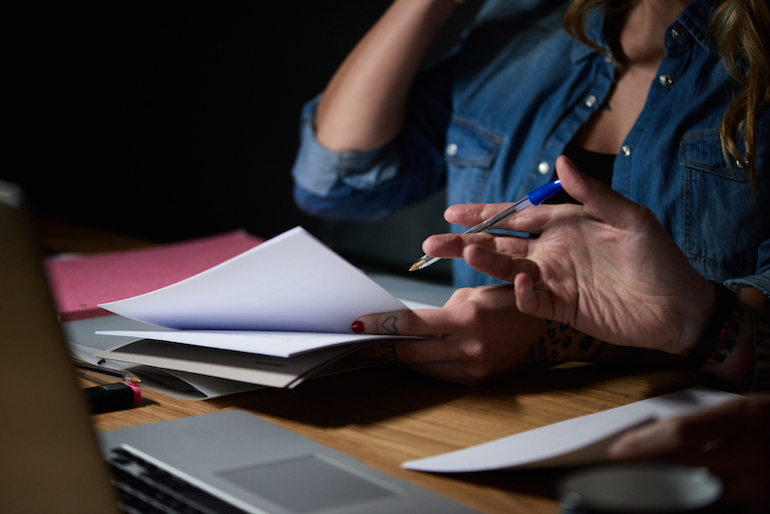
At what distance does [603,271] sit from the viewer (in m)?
0.60

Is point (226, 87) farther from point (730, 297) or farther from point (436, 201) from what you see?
point (730, 297)

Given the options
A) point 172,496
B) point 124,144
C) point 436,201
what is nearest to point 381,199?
point 436,201

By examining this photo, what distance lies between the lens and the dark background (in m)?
1.96

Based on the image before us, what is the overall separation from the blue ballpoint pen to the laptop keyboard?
0.31 meters

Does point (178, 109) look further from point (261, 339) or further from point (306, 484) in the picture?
point (306, 484)

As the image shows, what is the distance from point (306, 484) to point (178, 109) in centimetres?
210

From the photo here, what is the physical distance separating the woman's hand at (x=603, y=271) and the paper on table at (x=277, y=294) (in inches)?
3.8

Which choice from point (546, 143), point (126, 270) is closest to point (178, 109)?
point (126, 270)

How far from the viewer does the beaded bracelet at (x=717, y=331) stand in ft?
2.01

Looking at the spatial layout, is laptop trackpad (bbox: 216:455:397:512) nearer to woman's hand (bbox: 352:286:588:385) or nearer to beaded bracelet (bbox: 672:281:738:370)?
woman's hand (bbox: 352:286:588:385)

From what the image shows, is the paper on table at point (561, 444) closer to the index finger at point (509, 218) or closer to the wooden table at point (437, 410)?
the wooden table at point (437, 410)

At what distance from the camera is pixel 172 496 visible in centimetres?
39

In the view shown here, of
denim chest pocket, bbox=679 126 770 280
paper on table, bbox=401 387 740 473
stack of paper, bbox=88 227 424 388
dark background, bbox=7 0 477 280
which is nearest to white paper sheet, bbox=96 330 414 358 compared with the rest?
stack of paper, bbox=88 227 424 388

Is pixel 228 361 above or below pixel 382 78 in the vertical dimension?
below
